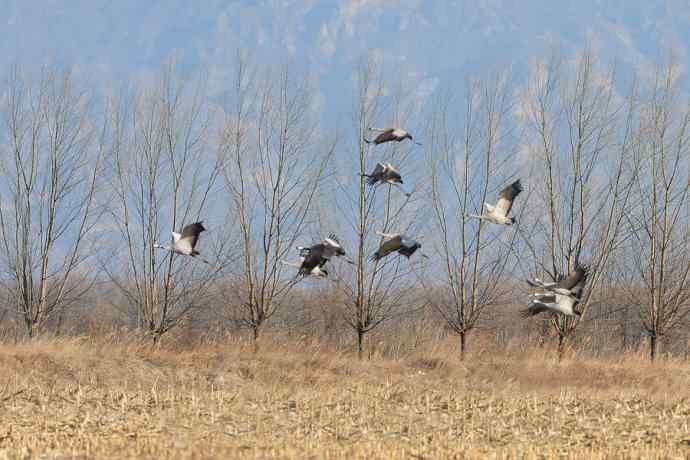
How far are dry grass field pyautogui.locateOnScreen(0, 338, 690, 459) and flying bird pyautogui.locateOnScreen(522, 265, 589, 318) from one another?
1.66 m

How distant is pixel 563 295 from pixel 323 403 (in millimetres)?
4064

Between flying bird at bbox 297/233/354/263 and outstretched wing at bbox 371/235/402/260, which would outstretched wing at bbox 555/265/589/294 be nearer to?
outstretched wing at bbox 371/235/402/260

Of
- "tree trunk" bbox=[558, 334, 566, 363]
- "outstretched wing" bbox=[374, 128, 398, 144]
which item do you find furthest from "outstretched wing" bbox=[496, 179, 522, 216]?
"tree trunk" bbox=[558, 334, 566, 363]

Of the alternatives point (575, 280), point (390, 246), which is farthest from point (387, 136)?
point (575, 280)

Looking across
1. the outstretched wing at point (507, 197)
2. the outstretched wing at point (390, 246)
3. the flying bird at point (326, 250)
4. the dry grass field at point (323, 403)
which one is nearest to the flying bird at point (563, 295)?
the outstretched wing at point (507, 197)

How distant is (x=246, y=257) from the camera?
2177 centimetres

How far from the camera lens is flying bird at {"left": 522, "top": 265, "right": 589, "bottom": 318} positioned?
1265 centimetres

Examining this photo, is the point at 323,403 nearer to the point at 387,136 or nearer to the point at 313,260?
the point at 313,260

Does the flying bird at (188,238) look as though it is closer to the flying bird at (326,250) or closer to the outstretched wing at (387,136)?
the flying bird at (326,250)

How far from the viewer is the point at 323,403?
1419cm

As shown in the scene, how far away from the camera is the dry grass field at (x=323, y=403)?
35.1 ft

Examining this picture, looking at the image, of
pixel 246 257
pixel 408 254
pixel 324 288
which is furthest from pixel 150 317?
pixel 324 288

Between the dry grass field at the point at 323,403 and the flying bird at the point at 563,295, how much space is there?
1.66 meters

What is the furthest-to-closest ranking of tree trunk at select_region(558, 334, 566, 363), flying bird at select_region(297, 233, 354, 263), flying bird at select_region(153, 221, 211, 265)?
1. tree trunk at select_region(558, 334, 566, 363)
2. flying bird at select_region(153, 221, 211, 265)
3. flying bird at select_region(297, 233, 354, 263)
